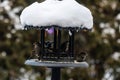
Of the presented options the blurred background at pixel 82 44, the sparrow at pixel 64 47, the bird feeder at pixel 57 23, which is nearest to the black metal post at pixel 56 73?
the bird feeder at pixel 57 23

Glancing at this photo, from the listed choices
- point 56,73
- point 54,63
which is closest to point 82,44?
point 56,73

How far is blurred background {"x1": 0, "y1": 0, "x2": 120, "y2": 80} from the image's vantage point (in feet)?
21.7

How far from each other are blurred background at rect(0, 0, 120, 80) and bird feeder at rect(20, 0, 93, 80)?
314 cm

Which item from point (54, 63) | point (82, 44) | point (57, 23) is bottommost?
point (82, 44)

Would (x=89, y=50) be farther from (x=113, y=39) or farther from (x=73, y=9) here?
(x=73, y=9)

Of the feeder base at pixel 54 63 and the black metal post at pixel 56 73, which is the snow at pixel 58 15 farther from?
the black metal post at pixel 56 73

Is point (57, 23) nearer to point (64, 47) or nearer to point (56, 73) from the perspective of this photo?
point (64, 47)

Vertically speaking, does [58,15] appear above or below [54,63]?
above

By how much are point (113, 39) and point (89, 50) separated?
0.39 m

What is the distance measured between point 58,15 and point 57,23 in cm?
6

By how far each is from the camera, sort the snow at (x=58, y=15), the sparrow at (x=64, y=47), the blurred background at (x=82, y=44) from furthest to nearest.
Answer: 1. the blurred background at (x=82, y=44)
2. the sparrow at (x=64, y=47)
3. the snow at (x=58, y=15)

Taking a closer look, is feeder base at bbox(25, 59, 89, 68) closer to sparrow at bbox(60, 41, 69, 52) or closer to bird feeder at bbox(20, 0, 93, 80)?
bird feeder at bbox(20, 0, 93, 80)

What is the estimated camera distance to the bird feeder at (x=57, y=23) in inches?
125

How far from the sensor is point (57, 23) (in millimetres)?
3182
